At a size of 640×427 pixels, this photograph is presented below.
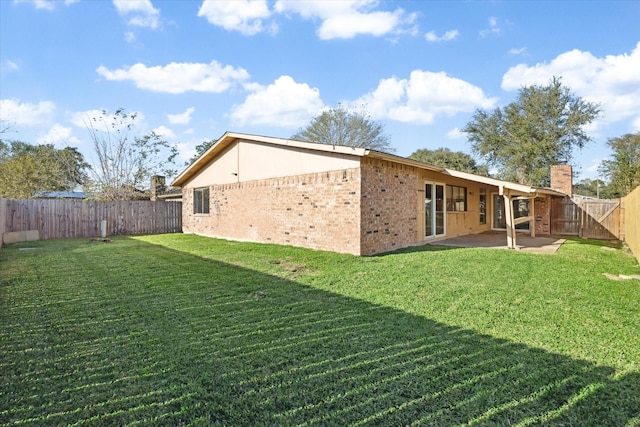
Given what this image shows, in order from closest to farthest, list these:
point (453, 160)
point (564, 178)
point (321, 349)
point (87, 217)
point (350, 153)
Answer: point (321, 349), point (350, 153), point (87, 217), point (564, 178), point (453, 160)

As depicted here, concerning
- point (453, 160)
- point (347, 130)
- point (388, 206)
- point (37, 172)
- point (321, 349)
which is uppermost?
point (347, 130)

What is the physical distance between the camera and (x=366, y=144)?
3062 centimetres

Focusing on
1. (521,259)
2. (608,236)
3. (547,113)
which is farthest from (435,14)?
(547,113)

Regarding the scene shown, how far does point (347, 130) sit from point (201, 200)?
1869 centimetres

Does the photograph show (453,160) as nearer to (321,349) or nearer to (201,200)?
(201,200)

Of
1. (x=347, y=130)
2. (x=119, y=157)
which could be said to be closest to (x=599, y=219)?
(x=347, y=130)

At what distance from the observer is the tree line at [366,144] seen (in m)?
20.6

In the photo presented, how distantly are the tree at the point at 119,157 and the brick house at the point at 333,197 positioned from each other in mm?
7882

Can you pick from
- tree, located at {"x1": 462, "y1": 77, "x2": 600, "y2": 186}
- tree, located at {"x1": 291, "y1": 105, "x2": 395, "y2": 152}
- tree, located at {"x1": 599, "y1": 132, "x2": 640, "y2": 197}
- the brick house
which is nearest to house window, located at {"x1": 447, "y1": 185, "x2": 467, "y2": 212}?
the brick house

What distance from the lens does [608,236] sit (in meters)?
13.9

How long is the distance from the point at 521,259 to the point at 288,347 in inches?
267

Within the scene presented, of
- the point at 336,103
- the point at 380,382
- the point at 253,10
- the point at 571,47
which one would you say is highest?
the point at 336,103

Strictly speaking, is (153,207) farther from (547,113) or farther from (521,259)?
(547,113)

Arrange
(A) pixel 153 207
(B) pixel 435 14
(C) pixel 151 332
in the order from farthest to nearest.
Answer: (A) pixel 153 207 → (B) pixel 435 14 → (C) pixel 151 332
